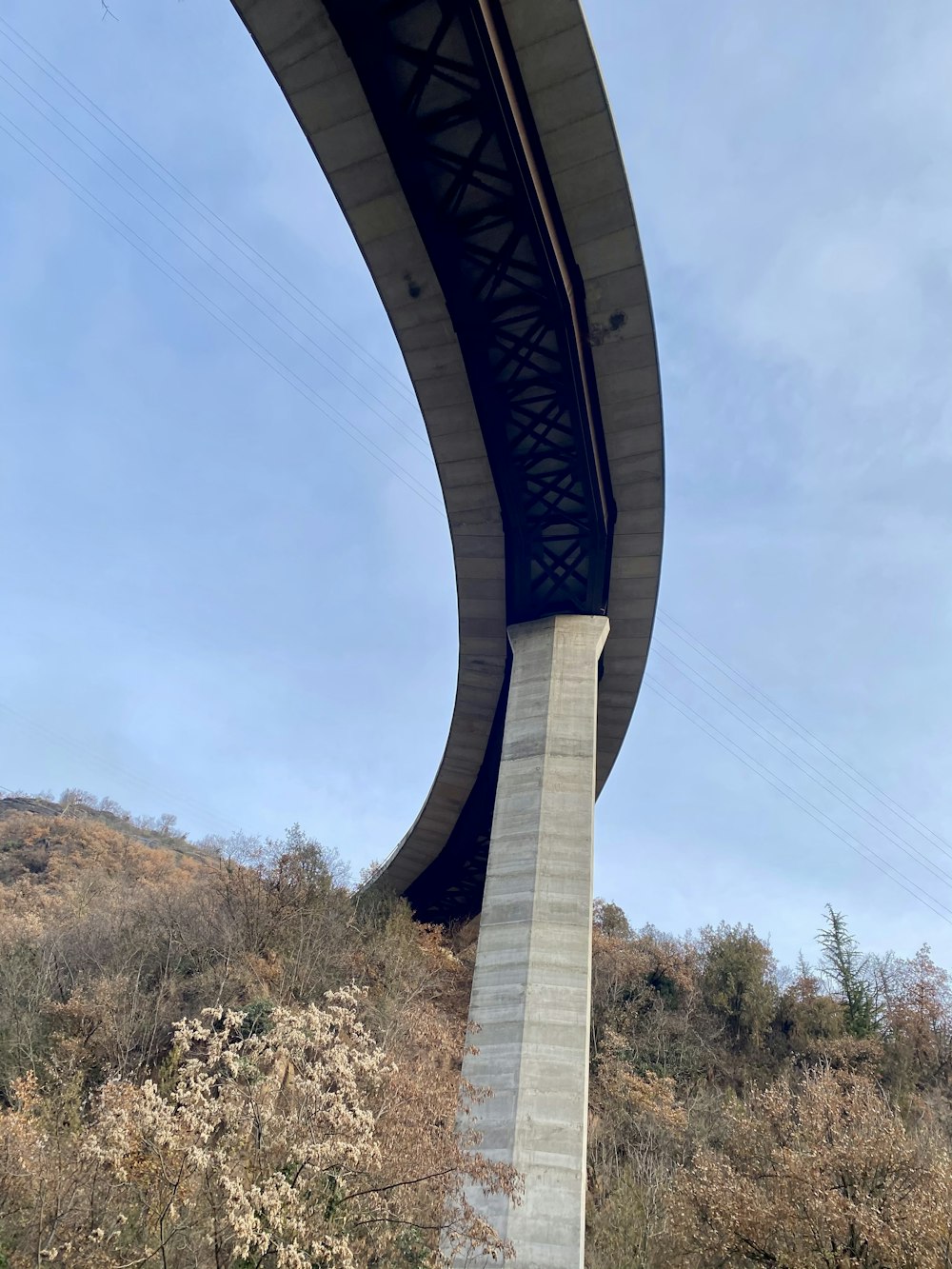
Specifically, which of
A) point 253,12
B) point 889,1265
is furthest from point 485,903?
point 253,12

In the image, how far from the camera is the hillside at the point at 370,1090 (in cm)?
802

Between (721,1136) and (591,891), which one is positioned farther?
(721,1136)

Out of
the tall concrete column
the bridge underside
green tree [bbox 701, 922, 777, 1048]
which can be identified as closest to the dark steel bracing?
the bridge underside

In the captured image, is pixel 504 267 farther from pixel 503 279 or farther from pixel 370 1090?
pixel 370 1090

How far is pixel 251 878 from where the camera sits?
24297 millimetres

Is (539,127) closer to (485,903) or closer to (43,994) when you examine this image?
(485,903)

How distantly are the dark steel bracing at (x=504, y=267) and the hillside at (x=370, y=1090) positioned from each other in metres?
10.3

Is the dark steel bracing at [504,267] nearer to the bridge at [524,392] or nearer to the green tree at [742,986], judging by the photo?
A: the bridge at [524,392]

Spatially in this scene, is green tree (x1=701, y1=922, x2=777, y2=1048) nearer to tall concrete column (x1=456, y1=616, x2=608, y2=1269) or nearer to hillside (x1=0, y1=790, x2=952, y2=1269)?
hillside (x1=0, y1=790, x2=952, y2=1269)

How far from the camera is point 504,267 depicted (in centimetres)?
1462

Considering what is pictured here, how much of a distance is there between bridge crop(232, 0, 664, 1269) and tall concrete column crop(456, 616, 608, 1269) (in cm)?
3

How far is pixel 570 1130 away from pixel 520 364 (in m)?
12.8

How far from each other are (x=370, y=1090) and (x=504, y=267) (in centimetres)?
1281

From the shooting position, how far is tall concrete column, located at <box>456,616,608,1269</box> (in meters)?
11.4
